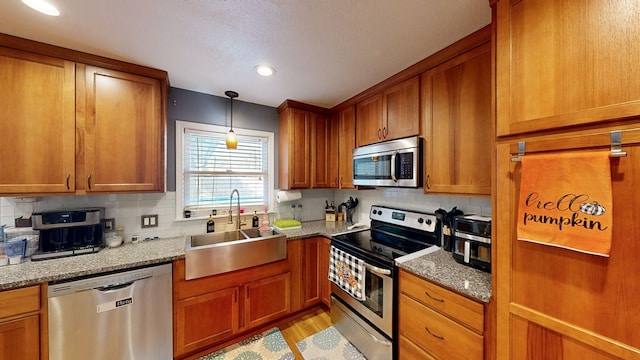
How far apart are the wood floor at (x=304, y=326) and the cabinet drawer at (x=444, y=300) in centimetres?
114

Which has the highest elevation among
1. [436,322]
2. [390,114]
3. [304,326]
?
[390,114]

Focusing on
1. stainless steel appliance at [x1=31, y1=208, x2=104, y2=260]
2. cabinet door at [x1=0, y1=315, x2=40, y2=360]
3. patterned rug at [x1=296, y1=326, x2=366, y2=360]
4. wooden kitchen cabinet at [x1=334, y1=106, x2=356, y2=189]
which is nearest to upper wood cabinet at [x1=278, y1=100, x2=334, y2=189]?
wooden kitchen cabinet at [x1=334, y1=106, x2=356, y2=189]

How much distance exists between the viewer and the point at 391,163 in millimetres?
1886

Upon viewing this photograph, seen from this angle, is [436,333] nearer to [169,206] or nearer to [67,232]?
[169,206]

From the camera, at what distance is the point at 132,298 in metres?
1.55

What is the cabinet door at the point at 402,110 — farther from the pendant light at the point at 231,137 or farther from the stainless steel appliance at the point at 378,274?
the pendant light at the point at 231,137

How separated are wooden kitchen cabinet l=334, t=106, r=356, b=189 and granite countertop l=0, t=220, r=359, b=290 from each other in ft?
5.74

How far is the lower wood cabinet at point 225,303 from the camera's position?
1724mm

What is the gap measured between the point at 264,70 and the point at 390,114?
3.89ft

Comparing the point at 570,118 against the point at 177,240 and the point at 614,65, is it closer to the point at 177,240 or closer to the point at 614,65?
the point at 614,65

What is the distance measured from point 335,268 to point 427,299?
2.81ft

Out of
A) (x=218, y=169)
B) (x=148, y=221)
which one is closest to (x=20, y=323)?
(x=148, y=221)

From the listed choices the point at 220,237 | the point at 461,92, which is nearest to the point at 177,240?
the point at 220,237

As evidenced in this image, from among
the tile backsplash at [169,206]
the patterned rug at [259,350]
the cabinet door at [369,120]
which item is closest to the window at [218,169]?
the tile backsplash at [169,206]
